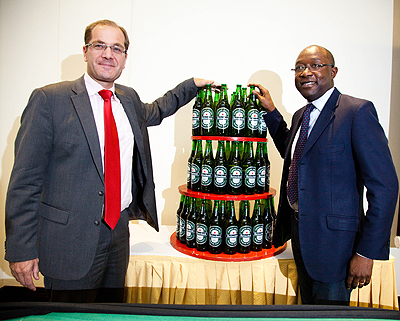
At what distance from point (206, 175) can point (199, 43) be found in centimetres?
168

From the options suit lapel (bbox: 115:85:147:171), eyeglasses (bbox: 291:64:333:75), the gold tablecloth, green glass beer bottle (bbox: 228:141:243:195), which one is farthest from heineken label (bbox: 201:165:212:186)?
eyeglasses (bbox: 291:64:333:75)

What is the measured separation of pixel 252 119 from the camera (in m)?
2.02

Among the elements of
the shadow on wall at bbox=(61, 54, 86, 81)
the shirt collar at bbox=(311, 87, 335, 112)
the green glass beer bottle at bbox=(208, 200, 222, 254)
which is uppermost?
the shadow on wall at bbox=(61, 54, 86, 81)

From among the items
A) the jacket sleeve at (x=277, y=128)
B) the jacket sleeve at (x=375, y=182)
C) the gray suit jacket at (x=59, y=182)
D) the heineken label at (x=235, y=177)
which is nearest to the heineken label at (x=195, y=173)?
the heineken label at (x=235, y=177)

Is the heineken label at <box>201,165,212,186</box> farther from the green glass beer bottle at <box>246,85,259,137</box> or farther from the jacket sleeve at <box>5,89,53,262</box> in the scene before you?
the jacket sleeve at <box>5,89,53,262</box>

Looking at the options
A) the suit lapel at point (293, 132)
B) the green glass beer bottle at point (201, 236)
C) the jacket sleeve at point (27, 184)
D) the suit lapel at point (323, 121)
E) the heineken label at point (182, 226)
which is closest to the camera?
the jacket sleeve at point (27, 184)

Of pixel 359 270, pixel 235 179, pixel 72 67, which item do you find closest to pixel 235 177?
pixel 235 179

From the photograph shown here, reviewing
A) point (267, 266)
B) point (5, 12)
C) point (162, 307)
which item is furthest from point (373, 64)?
point (5, 12)

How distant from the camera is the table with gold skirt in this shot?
6.61 feet

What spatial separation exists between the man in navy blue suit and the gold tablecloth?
0.39m

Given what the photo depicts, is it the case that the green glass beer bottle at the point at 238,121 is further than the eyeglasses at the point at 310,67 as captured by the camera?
Yes

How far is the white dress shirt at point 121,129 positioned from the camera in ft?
5.10

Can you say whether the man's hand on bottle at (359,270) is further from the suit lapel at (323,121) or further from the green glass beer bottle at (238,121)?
the green glass beer bottle at (238,121)

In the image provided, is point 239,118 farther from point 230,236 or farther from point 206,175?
point 230,236
